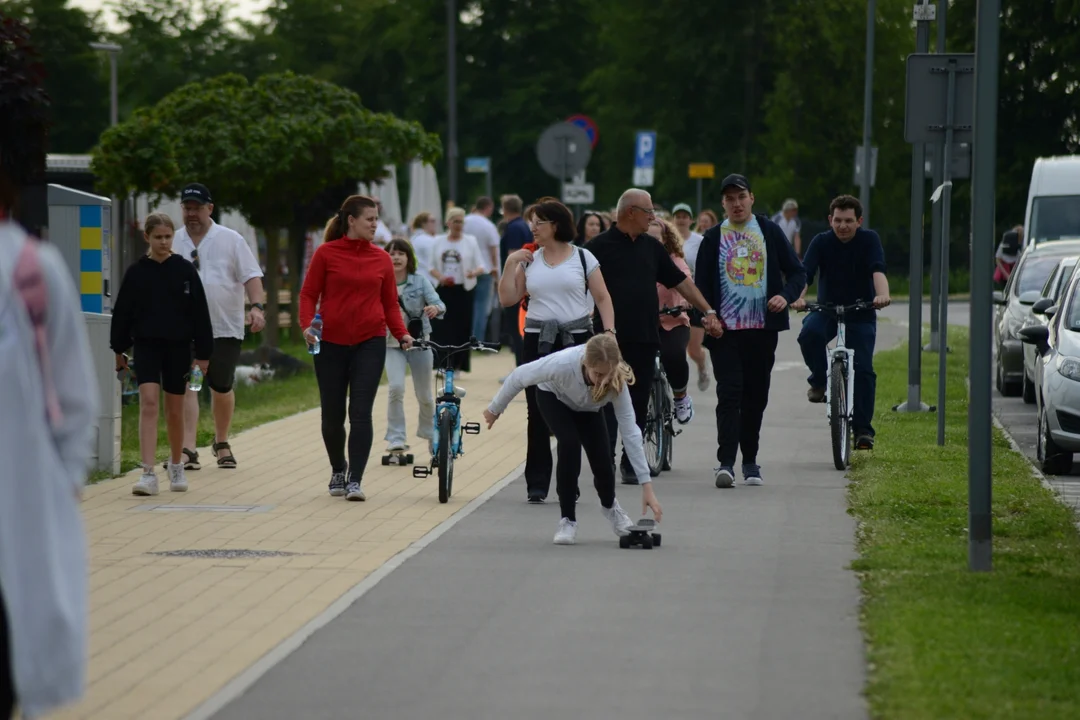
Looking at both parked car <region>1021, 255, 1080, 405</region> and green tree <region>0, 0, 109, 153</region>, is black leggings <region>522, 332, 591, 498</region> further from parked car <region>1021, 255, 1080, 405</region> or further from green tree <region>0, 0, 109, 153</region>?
green tree <region>0, 0, 109, 153</region>

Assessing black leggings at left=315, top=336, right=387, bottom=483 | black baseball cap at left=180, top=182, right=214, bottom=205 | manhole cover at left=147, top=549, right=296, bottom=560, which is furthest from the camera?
black baseball cap at left=180, top=182, right=214, bottom=205

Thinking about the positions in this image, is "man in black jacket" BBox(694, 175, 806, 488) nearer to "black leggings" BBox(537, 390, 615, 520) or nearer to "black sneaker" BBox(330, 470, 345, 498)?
"black sneaker" BBox(330, 470, 345, 498)

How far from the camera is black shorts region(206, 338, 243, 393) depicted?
43.7 feet

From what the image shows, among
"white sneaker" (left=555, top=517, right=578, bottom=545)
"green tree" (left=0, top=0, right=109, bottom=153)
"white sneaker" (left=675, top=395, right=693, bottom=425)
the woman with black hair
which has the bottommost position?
"white sneaker" (left=555, top=517, right=578, bottom=545)

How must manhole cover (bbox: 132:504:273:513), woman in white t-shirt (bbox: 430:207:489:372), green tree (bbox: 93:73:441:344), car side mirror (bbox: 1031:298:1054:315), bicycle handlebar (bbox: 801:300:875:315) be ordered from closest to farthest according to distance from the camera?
manhole cover (bbox: 132:504:273:513) < bicycle handlebar (bbox: 801:300:875:315) < car side mirror (bbox: 1031:298:1054:315) < woman in white t-shirt (bbox: 430:207:489:372) < green tree (bbox: 93:73:441:344)

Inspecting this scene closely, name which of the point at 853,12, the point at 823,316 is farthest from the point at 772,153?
the point at 823,316

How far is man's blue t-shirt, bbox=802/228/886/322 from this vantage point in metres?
14.0

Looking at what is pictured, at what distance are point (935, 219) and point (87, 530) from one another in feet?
35.1

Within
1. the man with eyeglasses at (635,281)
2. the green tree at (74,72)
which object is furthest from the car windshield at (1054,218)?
the green tree at (74,72)

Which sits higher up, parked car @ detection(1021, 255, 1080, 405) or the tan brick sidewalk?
parked car @ detection(1021, 255, 1080, 405)

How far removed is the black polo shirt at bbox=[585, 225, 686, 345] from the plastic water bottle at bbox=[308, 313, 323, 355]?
5.48 feet

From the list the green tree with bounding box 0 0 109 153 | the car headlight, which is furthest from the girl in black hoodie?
the green tree with bounding box 0 0 109 153

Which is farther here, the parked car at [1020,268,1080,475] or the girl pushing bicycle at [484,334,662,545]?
the parked car at [1020,268,1080,475]

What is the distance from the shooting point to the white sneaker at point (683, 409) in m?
14.0
